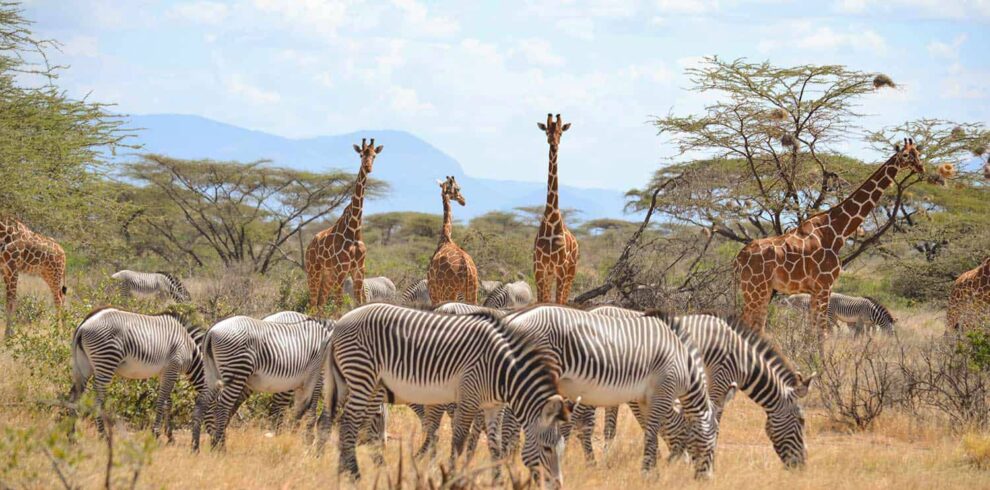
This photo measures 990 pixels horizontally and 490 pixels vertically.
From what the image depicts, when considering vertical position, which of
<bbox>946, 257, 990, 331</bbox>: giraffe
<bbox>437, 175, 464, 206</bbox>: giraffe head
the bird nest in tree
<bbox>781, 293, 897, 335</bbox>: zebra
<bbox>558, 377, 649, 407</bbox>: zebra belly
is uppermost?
the bird nest in tree

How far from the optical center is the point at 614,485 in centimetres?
739

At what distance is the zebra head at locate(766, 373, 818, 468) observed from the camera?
820 cm

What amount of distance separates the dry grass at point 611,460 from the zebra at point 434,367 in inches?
15.9

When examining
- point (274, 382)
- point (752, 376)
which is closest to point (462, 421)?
point (274, 382)

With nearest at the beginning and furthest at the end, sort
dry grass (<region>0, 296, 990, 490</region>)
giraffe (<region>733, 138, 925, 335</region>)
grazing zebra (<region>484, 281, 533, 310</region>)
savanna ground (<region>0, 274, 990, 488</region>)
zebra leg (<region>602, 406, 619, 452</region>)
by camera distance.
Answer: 1. savanna ground (<region>0, 274, 990, 488</region>)
2. dry grass (<region>0, 296, 990, 490</region>)
3. zebra leg (<region>602, 406, 619, 452</region>)
4. giraffe (<region>733, 138, 925, 335</region>)
5. grazing zebra (<region>484, 281, 533, 310</region>)

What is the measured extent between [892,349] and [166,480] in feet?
34.9

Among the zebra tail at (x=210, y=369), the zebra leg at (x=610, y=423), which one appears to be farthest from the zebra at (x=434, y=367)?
the zebra leg at (x=610, y=423)

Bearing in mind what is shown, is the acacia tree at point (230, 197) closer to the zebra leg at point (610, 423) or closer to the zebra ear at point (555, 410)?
the zebra leg at point (610, 423)

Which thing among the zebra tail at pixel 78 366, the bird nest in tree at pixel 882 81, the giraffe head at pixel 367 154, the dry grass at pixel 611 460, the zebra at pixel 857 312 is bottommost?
the dry grass at pixel 611 460

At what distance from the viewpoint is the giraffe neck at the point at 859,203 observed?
42.0ft

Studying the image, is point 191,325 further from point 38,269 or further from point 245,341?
point 38,269

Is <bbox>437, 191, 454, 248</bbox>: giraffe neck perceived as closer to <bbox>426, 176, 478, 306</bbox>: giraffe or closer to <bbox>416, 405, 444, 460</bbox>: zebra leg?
<bbox>426, 176, 478, 306</bbox>: giraffe

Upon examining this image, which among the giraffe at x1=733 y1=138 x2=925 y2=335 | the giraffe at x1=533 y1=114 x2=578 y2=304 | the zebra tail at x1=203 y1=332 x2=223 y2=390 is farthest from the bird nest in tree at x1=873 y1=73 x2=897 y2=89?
the zebra tail at x1=203 y1=332 x2=223 y2=390

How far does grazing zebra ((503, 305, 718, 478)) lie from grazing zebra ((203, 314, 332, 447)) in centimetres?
191
